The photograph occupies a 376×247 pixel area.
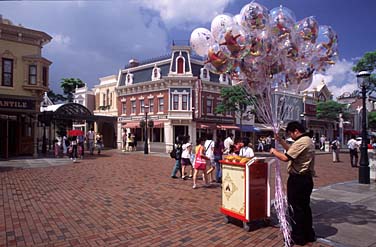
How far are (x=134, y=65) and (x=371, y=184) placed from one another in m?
27.7

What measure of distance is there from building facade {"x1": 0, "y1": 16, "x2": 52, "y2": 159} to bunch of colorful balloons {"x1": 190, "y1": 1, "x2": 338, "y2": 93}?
49.4 feet

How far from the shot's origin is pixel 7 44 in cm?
1652

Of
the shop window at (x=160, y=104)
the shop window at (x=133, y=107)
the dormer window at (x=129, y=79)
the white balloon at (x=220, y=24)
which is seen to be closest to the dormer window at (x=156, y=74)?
the shop window at (x=160, y=104)

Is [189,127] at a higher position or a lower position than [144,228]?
higher

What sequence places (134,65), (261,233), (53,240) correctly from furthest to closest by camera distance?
1. (134,65)
2. (261,233)
3. (53,240)

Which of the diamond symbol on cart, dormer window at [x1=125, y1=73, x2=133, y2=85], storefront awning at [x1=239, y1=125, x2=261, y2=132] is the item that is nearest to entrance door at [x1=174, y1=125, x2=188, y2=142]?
storefront awning at [x1=239, y1=125, x2=261, y2=132]

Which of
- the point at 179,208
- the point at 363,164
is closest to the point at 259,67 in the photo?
the point at 179,208

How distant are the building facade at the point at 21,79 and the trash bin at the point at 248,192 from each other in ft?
Answer: 51.0

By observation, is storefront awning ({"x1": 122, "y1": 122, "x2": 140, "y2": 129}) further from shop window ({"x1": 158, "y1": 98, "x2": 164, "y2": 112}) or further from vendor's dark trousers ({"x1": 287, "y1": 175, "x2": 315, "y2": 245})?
vendor's dark trousers ({"x1": 287, "y1": 175, "x2": 315, "y2": 245})

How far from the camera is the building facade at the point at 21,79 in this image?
1636 cm

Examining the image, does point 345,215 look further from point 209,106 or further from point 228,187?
point 209,106

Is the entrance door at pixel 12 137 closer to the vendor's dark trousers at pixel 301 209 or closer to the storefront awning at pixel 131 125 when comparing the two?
the storefront awning at pixel 131 125

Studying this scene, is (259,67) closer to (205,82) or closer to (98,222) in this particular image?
(98,222)

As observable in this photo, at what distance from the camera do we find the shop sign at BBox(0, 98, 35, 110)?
51.9ft
